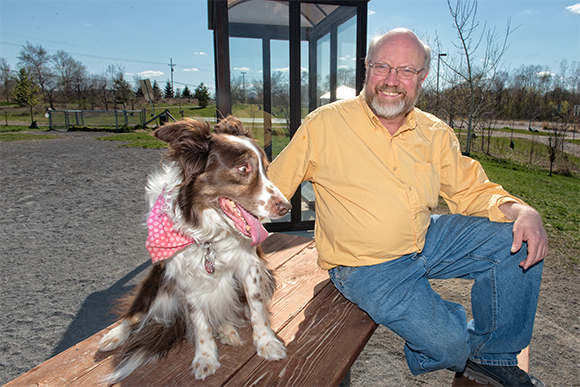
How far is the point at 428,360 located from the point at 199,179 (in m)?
1.72

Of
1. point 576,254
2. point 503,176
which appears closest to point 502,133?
point 503,176

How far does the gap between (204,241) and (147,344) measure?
24.6 inches

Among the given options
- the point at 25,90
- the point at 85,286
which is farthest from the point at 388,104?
the point at 25,90

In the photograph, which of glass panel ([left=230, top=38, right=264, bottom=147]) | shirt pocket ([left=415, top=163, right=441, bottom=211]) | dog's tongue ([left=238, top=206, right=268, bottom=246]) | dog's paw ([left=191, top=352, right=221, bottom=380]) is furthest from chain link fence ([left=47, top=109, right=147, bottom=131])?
dog's paw ([left=191, top=352, right=221, bottom=380])

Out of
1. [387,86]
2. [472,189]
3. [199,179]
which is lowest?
[472,189]

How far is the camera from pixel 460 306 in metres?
2.32

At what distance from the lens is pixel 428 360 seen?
87.6 inches

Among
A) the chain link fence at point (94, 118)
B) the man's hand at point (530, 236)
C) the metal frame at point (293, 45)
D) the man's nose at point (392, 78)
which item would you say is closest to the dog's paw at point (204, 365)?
the man's hand at point (530, 236)

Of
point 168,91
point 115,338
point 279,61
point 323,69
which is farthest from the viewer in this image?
point 168,91

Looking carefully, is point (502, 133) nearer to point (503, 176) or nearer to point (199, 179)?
point (503, 176)

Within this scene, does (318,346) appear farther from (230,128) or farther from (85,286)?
(85,286)

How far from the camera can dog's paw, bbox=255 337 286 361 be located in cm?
202

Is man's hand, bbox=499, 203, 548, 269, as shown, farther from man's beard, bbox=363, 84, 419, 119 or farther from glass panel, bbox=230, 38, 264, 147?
glass panel, bbox=230, 38, 264, 147

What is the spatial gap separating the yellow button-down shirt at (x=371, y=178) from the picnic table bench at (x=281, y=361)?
345 millimetres
